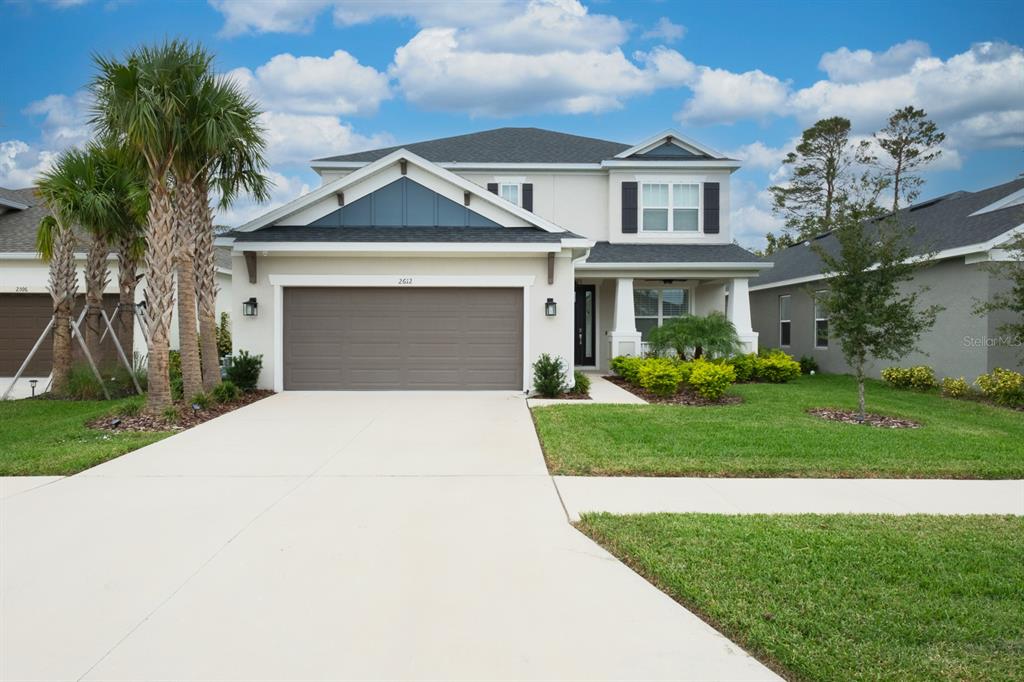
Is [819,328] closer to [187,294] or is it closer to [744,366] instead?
[744,366]

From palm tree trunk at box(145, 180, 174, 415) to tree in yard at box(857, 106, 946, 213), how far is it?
3408cm

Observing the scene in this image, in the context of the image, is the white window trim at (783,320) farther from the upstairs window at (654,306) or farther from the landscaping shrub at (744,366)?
the landscaping shrub at (744,366)

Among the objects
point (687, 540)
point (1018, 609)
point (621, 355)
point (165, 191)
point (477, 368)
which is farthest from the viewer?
point (621, 355)

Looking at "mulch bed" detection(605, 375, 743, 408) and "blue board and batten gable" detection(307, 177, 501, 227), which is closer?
"mulch bed" detection(605, 375, 743, 408)

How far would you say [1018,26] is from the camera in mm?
20172

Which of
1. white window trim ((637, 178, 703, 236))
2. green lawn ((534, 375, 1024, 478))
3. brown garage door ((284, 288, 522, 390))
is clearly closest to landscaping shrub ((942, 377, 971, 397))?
green lawn ((534, 375, 1024, 478))

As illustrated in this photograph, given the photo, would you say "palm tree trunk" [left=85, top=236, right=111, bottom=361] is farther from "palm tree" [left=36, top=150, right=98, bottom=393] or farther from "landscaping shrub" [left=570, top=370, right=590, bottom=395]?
"landscaping shrub" [left=570, top=370, right=590, bottom=395]

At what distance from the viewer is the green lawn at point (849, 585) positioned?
3.26 metres

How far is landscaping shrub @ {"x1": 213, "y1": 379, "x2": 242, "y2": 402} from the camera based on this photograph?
468 inches

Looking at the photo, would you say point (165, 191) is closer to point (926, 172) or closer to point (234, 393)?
point (234, 393)

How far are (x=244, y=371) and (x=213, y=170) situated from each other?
12.9 ft

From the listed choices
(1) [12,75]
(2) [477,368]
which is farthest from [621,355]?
(1) [12,75]

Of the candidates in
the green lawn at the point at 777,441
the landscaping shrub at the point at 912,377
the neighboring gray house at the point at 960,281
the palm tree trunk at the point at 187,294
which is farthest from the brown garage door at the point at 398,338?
the landscaping shrub at the point at 912,377

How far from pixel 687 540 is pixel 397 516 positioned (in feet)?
7.87
